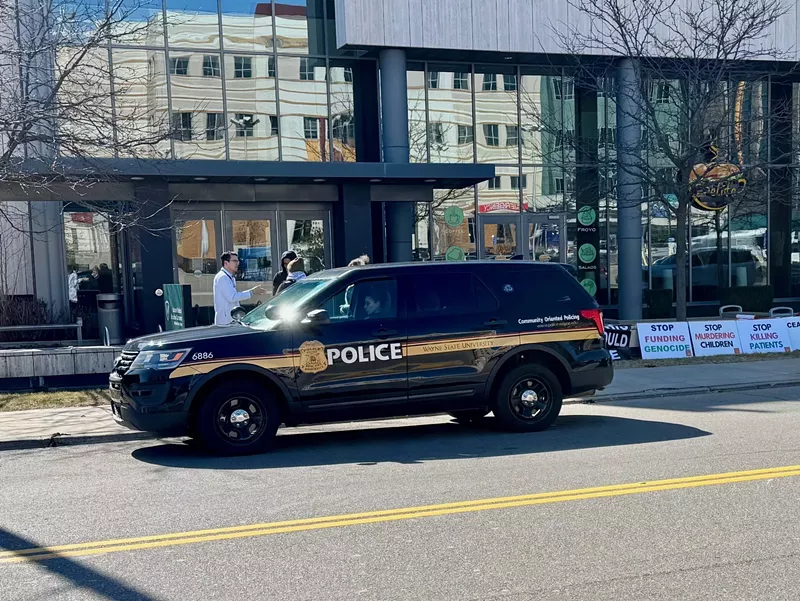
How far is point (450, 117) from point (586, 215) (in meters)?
4.65

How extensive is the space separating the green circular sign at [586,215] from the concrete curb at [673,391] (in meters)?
10.5

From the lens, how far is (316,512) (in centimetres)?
603

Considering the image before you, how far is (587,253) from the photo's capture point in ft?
74.2

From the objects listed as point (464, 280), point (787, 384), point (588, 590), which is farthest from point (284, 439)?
point (787, 384)

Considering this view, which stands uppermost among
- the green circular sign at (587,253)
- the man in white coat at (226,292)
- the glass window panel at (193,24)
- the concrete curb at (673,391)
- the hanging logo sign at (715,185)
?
the glass window panel at (193,24)

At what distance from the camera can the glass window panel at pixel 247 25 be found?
63.2ft

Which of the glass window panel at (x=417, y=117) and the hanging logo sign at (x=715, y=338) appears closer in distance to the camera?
the hanging logo sign at (x=715, y=338)

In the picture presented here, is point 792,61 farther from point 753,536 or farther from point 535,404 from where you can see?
point 753,536

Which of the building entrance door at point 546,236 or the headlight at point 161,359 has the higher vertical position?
the building entrance door at point 546,236

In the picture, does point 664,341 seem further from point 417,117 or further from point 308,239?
point 417,117

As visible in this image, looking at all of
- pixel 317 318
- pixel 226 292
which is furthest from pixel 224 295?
pixel 317 318

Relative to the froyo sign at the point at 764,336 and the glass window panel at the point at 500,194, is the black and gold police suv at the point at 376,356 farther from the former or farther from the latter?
the glass window panel at the point at 500,194

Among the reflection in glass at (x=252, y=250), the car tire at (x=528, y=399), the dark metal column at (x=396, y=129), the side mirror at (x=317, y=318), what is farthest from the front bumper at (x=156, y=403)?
the dark metal column at (x=396, y=129)

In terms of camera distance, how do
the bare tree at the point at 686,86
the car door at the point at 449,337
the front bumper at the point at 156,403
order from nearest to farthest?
the front bumper at the point at 156,403 → the car door at the point at 449,337 → the bare tree at the point at 686,86
